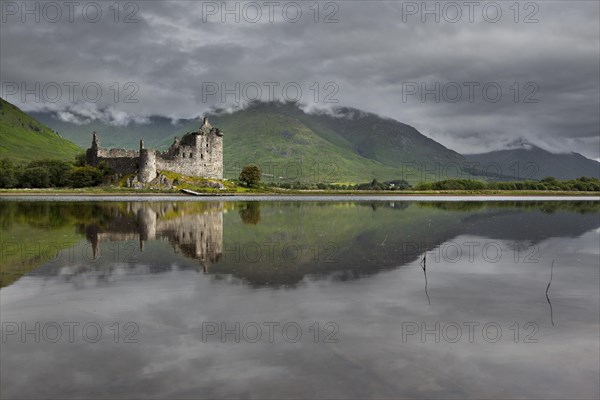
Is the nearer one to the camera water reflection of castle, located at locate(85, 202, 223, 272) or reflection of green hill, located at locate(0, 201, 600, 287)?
reflection of green hill, located at locate(0, 201, 600, 287)

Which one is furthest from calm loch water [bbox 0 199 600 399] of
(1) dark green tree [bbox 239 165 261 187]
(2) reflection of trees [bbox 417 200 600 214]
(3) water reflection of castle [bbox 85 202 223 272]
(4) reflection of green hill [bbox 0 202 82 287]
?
(1) dark green tree [bbox 239 165 261 187]

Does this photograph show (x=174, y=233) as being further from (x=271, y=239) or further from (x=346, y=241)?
(x=346, y=241)

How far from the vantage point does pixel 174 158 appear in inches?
4823

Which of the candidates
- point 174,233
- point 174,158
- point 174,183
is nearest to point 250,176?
point 174,158

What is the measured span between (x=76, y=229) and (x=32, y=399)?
28.0m

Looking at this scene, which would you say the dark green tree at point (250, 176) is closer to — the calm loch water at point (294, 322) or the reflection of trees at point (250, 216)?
the reflection of trees at point (250, 216)

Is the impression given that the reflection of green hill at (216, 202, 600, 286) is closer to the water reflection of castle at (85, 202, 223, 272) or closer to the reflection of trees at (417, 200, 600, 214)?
the water reflection of castle at (85, 202, 223, 272)

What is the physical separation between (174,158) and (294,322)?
114 m

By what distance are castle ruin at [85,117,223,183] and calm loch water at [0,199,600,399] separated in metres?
89.7

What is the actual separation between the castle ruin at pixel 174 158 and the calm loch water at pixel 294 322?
8974 cm

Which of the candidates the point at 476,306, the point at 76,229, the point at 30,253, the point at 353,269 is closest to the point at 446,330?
the point at 476,306

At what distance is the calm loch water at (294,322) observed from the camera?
9.38m

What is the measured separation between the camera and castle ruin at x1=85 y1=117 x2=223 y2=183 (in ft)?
375

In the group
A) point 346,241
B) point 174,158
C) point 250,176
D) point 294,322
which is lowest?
point 294,322
